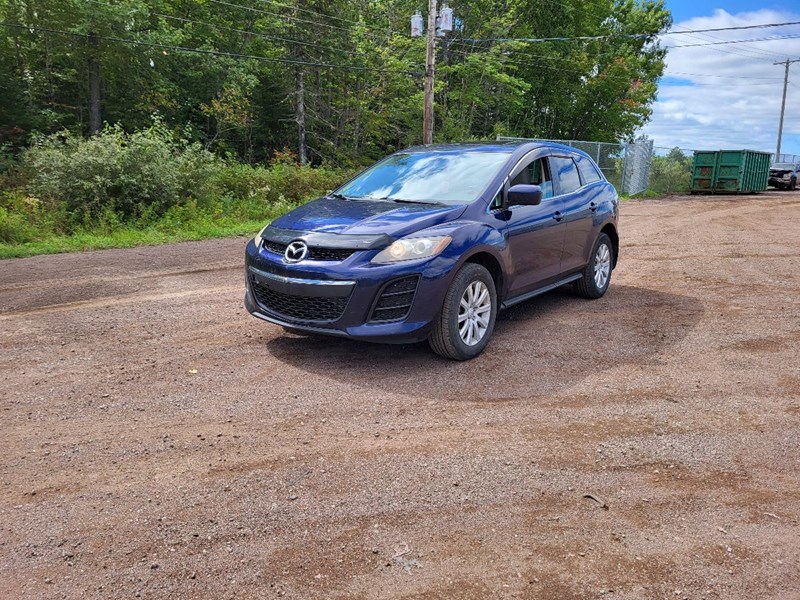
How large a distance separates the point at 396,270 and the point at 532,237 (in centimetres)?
178

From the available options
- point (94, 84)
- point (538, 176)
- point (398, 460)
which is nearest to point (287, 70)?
point (94, 84)

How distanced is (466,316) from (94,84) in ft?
85.6

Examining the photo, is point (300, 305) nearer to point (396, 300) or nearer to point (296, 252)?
point (296, 252)

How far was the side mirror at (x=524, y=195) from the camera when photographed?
536 centimetres

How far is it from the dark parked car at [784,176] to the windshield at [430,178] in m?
34.7

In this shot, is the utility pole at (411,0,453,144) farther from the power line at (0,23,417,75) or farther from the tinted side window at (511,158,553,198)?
the tinted side window at (511,158,553,198)

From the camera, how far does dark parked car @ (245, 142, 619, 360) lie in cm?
467

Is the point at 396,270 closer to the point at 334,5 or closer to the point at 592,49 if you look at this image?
the point at 334,5

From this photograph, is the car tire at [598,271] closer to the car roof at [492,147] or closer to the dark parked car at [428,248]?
the dark parked car at [428,248]

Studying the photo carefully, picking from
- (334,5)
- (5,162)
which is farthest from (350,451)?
(334,5)

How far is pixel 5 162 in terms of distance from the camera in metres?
18.5

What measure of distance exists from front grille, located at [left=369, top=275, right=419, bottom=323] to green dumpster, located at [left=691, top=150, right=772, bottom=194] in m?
28.9

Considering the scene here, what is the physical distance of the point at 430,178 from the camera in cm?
587

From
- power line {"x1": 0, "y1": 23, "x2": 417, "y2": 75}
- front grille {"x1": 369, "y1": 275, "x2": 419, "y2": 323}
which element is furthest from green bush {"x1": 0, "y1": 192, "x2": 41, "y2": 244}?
power line {"x1": 0, "y1": 23, "x2": 417, "y2": 75}
